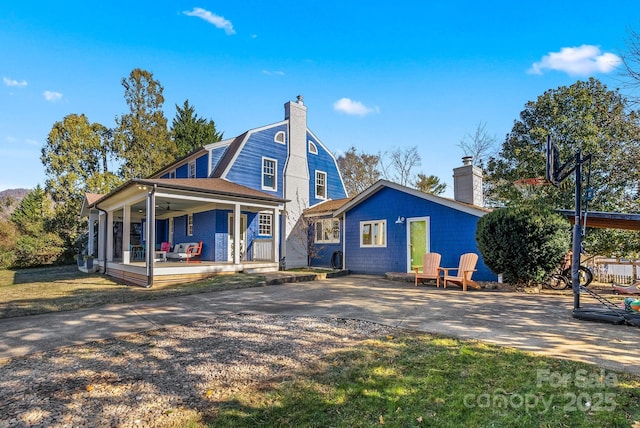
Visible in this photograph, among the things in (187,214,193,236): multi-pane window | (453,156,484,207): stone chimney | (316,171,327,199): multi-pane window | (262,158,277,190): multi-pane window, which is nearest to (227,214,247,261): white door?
(262,158,277,190): multi-pane window

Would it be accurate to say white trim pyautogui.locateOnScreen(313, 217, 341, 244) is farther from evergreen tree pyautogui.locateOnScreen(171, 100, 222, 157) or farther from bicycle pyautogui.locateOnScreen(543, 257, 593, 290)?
evergreen tree pyautogui.locateOnScreen(171, 100, 222, 157)

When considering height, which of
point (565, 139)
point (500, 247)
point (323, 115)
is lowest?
point (500, 247)

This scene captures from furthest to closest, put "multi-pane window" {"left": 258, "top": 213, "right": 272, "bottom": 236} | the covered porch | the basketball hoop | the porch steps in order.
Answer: "multi-pane window" {"left": 258, "top": 213, "right": 272, "bottom": 236}, the basketball hoop, the covered porch, the porch steps

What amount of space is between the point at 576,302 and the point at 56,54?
67.0ft

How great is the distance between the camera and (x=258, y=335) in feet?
15.5

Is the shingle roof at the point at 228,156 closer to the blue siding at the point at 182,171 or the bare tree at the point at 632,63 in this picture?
the blue siding at the point at 182,171

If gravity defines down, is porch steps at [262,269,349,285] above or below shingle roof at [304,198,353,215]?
below

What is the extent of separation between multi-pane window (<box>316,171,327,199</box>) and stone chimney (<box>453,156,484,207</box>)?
877 cm

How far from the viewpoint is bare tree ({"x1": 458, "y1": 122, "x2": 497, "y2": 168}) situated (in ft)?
81.7

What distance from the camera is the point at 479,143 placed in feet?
84.0

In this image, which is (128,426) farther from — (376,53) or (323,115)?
(323,115)

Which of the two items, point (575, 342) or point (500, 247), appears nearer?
point (575, 342)

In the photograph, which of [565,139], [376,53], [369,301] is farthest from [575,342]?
[565,139]

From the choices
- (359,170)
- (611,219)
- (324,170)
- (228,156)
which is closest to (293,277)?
(228,156)
